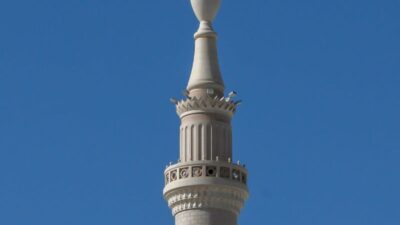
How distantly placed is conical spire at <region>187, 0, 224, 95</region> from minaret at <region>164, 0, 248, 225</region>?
2.2 inches

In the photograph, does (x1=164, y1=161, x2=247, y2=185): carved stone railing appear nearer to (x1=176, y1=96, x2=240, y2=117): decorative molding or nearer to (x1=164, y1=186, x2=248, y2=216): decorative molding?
(x1=164, y1=186, x2=248, y2=216): decorative molding

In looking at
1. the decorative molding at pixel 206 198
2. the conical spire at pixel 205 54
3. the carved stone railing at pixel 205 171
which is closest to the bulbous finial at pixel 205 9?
the conical spire at pixel 205 54

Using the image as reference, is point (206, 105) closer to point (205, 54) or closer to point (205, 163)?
point (205, 163)

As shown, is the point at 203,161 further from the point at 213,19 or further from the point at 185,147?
the point at 213,19

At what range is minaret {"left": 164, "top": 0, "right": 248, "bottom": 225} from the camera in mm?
126250

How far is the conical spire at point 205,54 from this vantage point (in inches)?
5089

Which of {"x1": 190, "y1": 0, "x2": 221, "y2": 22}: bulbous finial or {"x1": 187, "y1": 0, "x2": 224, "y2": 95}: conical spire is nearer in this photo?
{"x1": 187, "y1": 0, "x2": 224, "y2": 95}: conical spire

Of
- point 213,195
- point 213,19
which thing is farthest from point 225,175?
point 213,19

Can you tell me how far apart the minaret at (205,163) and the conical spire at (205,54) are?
0.06 metres

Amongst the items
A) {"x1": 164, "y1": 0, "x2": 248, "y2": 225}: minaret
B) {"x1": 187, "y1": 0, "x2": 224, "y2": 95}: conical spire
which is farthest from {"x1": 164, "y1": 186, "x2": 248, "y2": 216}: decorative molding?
{"x1": 187, "y1": 0, "x2": 224, "y2": 95}: conical spire

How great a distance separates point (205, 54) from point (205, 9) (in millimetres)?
2837

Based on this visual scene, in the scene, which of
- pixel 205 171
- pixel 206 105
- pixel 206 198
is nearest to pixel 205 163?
pixel 205 171

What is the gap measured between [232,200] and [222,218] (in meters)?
1.31

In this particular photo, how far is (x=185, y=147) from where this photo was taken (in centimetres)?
A: 12775
